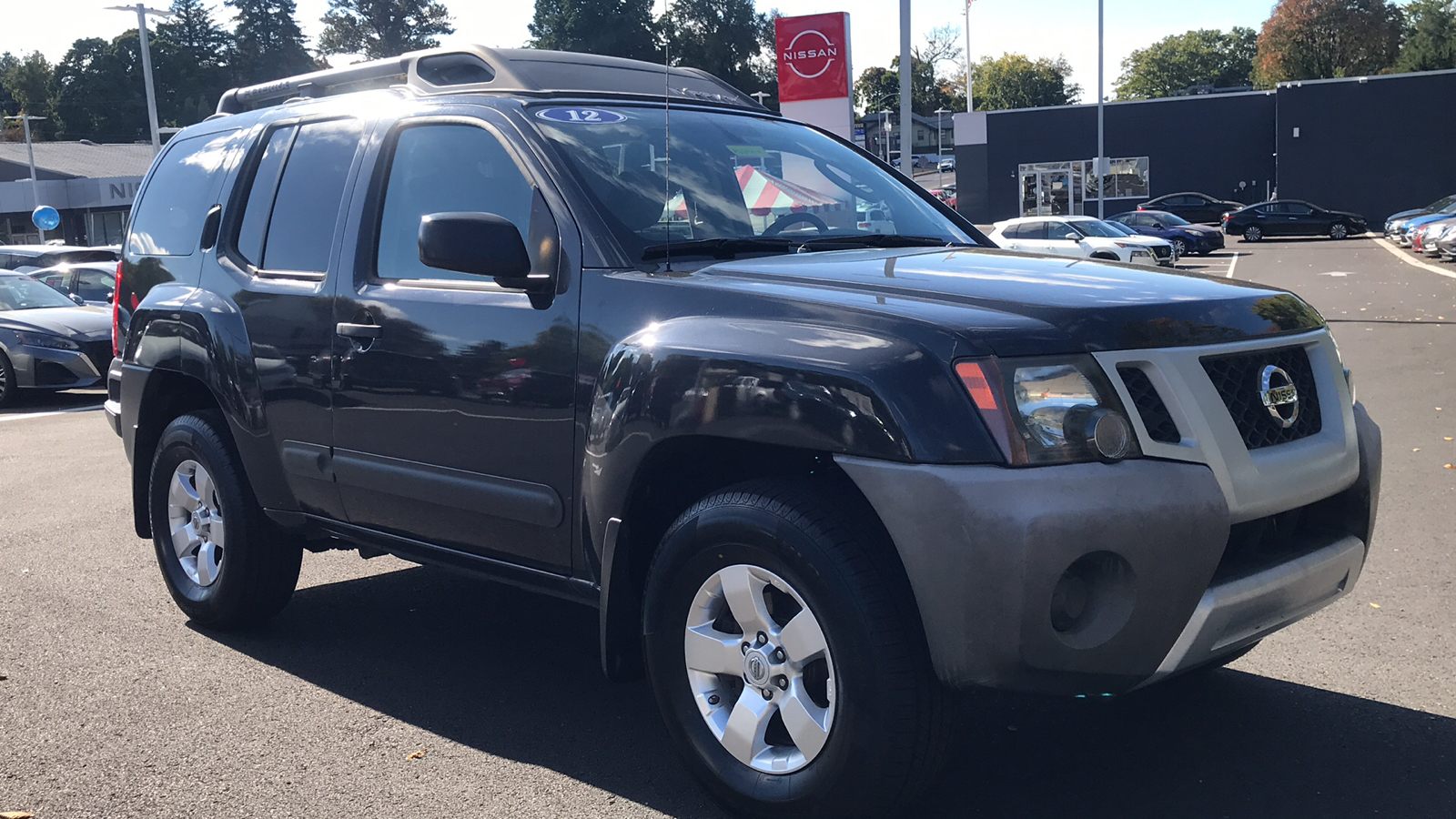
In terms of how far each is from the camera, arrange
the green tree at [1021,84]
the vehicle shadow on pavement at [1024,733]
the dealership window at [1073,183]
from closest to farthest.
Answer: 1. the vehicle shadow on pavement at [1024,733]
2. the dealership window at [1073,183]
3. the green tree at [1021,84]

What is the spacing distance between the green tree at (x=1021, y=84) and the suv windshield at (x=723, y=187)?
129 metres

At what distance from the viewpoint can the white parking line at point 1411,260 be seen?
2532 centimetres

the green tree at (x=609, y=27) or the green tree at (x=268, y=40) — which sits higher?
the green tree at (x=268, y=40)

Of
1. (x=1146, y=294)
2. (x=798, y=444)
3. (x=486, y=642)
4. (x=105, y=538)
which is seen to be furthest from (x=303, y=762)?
(x=105, y=538)

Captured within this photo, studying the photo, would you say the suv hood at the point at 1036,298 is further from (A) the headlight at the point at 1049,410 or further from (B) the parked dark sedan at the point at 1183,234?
(B) the parked dark sedan at the point at 1183,234

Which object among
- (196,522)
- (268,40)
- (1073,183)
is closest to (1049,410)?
(196,522)

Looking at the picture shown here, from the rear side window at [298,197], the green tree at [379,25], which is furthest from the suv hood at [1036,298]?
the green tree at [379,25]

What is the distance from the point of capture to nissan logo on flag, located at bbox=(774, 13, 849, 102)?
18.2 metres

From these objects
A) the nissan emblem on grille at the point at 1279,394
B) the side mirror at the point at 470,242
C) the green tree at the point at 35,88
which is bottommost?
the nissan emblem on grille at the point at 1279,394

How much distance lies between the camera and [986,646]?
2.76 meters

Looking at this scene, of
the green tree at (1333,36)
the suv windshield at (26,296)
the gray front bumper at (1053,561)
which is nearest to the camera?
the gray front bumper at (1053,561)

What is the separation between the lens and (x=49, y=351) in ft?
46.5

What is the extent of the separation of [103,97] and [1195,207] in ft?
275

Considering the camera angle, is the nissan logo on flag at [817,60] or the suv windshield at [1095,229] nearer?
the nissan logo on flag at [817,60]
